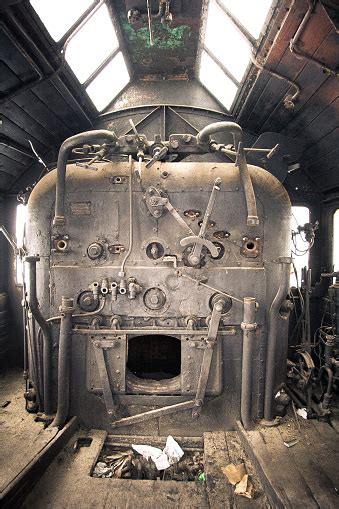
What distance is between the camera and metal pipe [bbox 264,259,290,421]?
12.5ft

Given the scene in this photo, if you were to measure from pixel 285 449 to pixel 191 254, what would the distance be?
232 centimetres

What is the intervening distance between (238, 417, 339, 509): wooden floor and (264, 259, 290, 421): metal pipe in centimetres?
33

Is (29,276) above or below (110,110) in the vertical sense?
below

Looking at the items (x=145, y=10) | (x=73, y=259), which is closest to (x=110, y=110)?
(x=145, y=10)

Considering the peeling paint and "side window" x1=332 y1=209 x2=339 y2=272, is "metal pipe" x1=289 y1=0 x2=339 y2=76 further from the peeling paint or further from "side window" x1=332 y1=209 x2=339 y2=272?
"side window" x1=332 y1=209 x2=339 y2=272

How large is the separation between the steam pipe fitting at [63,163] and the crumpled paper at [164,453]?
2.86 meters

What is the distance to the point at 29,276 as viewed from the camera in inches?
149

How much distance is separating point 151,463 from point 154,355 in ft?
5.92

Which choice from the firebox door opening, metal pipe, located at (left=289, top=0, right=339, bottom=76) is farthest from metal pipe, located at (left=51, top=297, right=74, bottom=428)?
metal pipe, located at (left=289, top=0, right=339, bottom=76)

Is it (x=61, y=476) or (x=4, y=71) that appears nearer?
(x=61, y=476)

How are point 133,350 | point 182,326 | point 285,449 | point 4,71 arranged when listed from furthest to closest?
point 133,350
point 182,326
point 4,71
point 285,449

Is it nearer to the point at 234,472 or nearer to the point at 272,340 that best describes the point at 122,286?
the point at 272,340

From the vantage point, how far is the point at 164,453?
3.75 metres

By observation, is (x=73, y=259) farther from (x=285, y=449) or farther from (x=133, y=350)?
(x=285, y=449)
